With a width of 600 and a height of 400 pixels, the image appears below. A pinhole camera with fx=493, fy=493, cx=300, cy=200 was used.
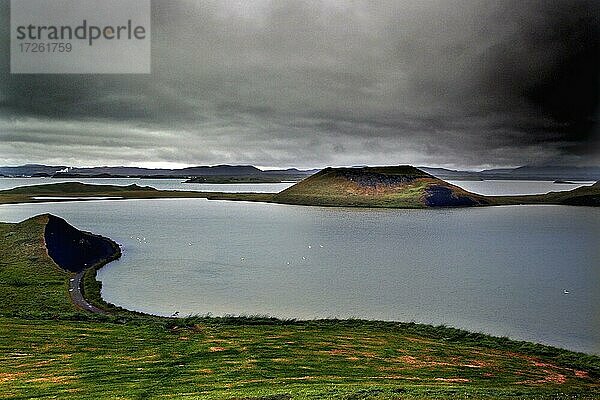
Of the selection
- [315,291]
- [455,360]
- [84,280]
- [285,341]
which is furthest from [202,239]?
[455,360]

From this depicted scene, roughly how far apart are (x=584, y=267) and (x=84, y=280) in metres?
81.7

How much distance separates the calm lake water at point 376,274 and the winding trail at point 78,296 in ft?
11.1

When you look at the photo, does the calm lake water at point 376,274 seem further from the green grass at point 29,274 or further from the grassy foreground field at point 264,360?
the green grass at point 29,274

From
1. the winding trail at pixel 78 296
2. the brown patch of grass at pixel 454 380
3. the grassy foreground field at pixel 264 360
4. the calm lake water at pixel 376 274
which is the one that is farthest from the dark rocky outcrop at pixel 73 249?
the brown patch of grass at pixel 454 380

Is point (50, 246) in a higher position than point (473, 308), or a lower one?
higher

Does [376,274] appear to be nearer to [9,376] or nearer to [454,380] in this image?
[454,380]

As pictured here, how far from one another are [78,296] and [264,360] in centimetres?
3822

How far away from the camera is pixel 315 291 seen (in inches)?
2657

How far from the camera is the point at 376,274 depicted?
7788cm

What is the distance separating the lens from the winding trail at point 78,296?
2291 inches

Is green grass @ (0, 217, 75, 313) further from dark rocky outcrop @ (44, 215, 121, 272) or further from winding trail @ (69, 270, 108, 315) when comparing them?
dark rocky outcrop @ (44, 215, 121, 272)

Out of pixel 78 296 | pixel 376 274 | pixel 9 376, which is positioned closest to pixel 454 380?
pixel 9 376

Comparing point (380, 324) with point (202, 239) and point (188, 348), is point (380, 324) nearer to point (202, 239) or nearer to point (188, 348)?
point (188, 348)

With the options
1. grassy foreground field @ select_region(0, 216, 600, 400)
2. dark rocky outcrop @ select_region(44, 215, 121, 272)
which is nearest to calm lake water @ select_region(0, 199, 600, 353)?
dark rocky outcrop @ select_region(44, 215, 121, 272)
